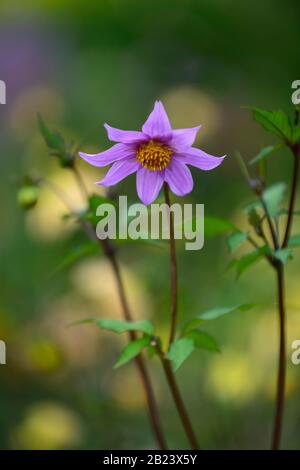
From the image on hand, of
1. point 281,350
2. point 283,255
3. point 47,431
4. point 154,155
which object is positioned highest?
point 154,155

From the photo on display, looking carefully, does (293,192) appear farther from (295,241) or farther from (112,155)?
(112,155)

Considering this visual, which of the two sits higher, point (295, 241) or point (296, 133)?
point (296, 133)

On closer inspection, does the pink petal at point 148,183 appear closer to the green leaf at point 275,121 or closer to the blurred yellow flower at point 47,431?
the green leaf at point 275,121

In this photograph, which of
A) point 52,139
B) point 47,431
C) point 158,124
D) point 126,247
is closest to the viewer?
point 158,124

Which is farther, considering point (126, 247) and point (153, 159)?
point (126, 247)

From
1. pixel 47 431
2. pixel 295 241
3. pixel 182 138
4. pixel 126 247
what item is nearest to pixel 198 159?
pixel 182 138

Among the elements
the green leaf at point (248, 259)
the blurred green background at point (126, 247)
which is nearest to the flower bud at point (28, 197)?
the blurred green background at point (126, 247)

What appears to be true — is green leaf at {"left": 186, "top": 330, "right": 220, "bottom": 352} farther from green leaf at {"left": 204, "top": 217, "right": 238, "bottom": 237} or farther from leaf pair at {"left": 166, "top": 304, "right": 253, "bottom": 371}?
green leaf at {"left": 204, "top": 217, "right": 238, "bottom": 237}
